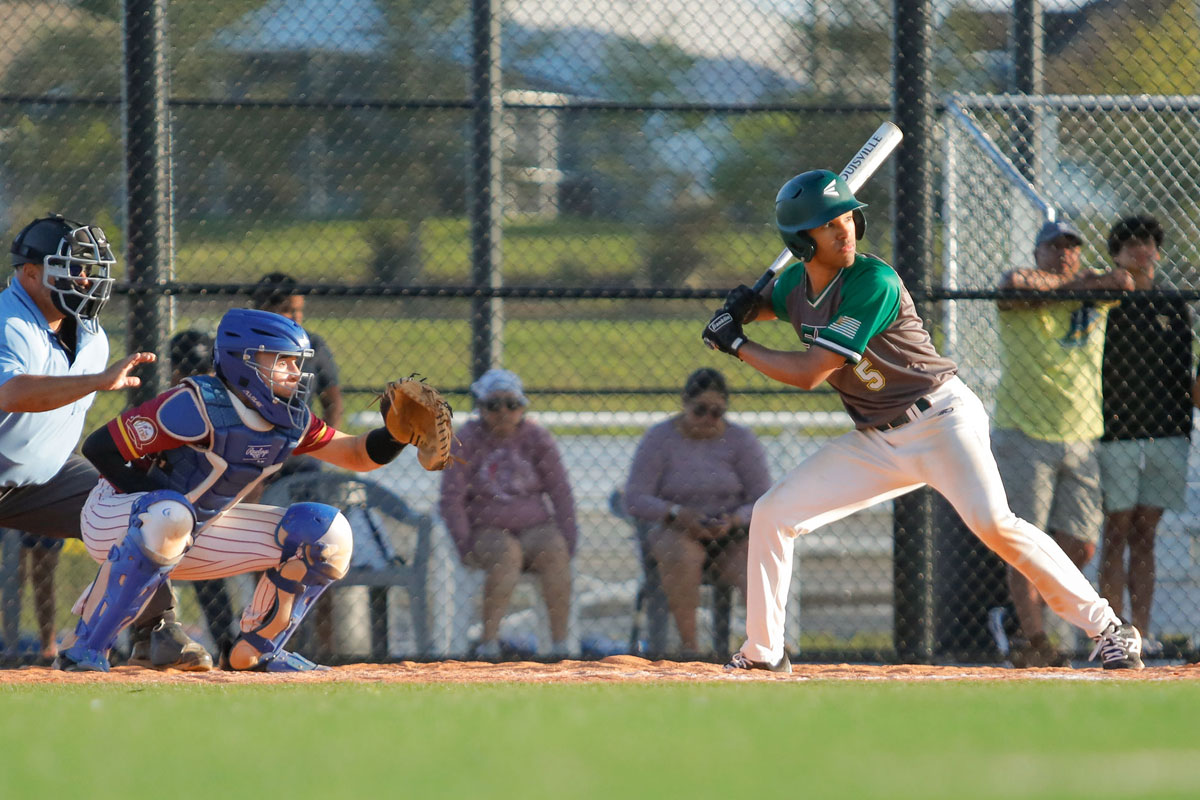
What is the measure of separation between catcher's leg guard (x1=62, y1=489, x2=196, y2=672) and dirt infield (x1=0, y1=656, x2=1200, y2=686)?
0.40 feet

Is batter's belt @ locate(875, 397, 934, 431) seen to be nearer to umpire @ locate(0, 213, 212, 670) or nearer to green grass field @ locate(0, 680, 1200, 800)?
green grass field @ locate(0, 680, 1200, 800)

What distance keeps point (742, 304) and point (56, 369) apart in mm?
2477

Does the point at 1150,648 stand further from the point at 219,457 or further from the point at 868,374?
the point at 219,457

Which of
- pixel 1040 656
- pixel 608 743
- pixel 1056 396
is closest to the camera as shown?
pixel 608 743

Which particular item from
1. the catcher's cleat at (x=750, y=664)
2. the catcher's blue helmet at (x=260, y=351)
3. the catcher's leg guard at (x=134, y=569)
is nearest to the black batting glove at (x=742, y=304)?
the catcher's cleat at (x=750, y=664)

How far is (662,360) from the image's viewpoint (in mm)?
16641

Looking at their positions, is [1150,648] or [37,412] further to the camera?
[1150,648]

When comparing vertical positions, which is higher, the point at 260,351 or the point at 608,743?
the point at 260,351

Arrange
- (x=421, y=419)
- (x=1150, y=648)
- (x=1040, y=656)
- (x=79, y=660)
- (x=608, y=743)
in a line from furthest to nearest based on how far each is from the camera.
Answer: (x=1150, y=648)
(x=1040, y=656)
(x=421, y=419)
(x=79, y=660)
(x=608, y=743)

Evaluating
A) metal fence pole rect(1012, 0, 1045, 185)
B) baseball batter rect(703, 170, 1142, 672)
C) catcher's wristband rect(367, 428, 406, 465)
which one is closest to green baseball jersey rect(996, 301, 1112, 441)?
metal fence pole rect(1012, 0, 1045, 185)

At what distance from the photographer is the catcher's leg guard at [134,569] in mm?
4715

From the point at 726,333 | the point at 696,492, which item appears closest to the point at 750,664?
the point at 726,333

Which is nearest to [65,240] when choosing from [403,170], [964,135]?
[964,135]

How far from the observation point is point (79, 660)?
4.75 m
